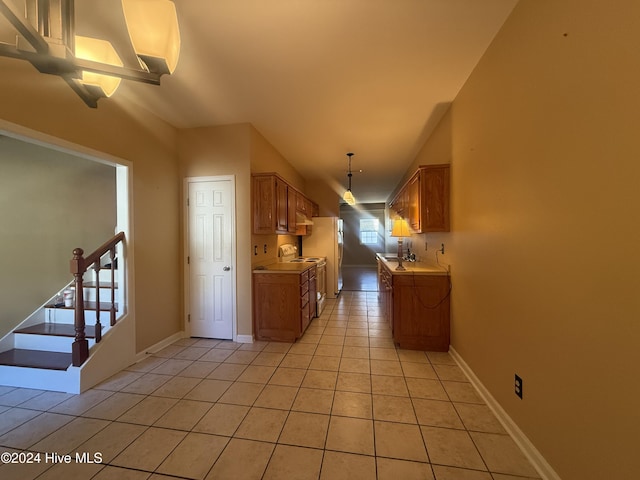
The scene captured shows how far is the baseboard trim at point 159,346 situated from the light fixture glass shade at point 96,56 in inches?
108

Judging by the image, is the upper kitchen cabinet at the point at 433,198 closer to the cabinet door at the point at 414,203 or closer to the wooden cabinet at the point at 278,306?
the cabinet door at the point at 414,203

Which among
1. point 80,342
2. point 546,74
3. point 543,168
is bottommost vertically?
point 80,342

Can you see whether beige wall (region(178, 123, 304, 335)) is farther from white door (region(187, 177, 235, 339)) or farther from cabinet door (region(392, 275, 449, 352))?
cabinet door (region(392, 275, 449, 352))

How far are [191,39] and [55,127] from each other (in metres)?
1.40

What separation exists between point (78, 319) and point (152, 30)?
252 centimetres

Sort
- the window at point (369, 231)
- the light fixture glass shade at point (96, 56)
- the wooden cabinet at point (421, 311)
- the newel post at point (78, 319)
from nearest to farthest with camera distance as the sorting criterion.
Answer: the light fixture glass shade at point (96, 56), the newel post at point (78, 319), the wooden cabinet at point (421, 311), the window at point (369, 231)

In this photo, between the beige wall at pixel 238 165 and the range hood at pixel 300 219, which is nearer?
the beige wall at pixel 238 165

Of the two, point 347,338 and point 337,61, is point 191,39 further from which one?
point 347,338

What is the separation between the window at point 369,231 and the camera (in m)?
11.5

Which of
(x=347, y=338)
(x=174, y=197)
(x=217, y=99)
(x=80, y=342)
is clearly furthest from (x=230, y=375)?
(x=217, y=99)

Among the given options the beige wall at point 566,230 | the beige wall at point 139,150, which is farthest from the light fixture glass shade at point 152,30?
the beige wall at point 566,230

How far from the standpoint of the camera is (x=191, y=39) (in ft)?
6.21

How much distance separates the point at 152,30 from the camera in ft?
3.40

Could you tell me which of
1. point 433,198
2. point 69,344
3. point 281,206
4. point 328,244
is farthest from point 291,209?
point 69,344
